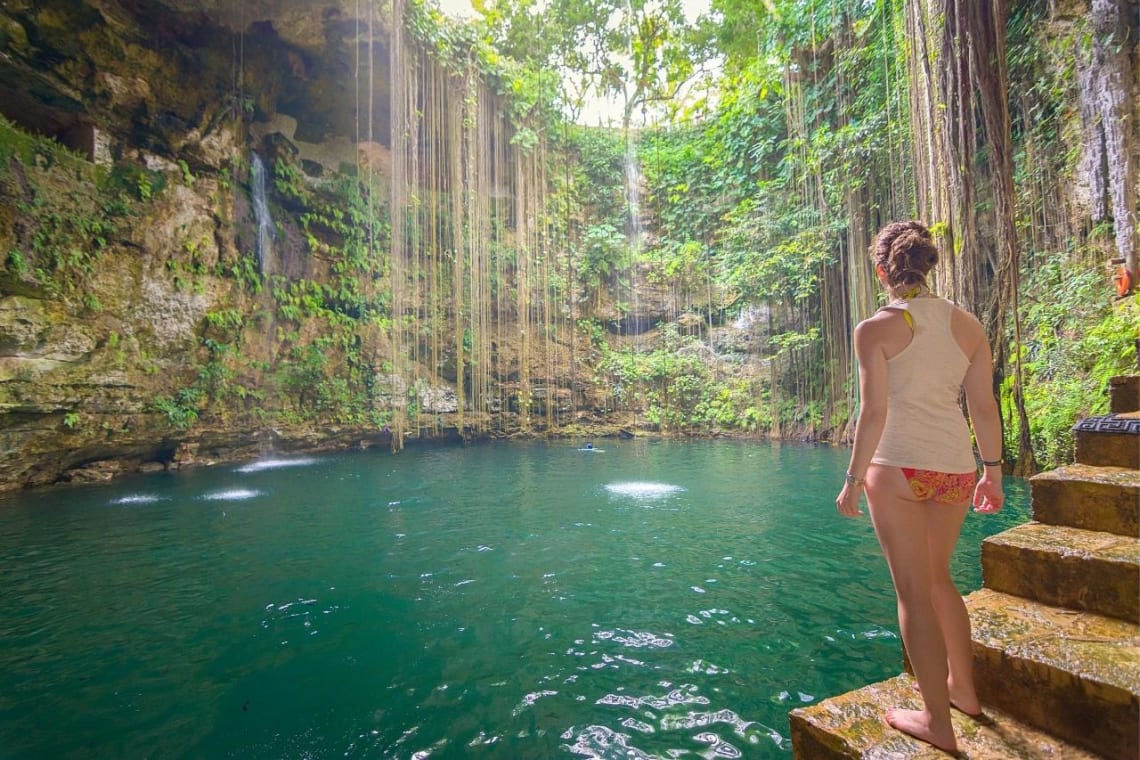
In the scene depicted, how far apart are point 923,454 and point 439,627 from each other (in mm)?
2322

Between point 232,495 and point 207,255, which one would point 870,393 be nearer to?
point 232,495

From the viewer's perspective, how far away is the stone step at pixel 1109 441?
1815mm

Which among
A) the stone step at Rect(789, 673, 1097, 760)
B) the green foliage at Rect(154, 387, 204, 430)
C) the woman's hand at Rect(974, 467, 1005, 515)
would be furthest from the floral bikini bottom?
the green foliage at Rect(154, 387, 204, 430)

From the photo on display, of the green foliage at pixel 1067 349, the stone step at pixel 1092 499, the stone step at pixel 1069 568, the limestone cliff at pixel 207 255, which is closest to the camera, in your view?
the stone step at pixel 1069 568

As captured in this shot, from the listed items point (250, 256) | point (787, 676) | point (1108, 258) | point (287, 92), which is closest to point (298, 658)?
point (787, 676)

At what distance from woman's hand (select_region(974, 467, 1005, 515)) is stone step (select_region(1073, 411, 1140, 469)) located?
92 centimetres

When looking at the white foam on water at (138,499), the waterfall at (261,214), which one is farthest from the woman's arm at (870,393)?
the waterfall at (261,214)

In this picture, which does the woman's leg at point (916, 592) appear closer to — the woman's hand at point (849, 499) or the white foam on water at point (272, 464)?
the woman's hand at point (849, 499)

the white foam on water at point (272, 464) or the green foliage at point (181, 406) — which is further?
the white foam on water at point (272, 464)

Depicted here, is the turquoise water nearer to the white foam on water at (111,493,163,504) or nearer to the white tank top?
the white foam on water at (111,493,163,504)

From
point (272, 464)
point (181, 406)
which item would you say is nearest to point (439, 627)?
point (181, 406)

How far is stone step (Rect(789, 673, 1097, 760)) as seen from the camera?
107cm

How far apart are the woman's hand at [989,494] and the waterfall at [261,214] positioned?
1152 cm

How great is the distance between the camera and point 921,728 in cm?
110
